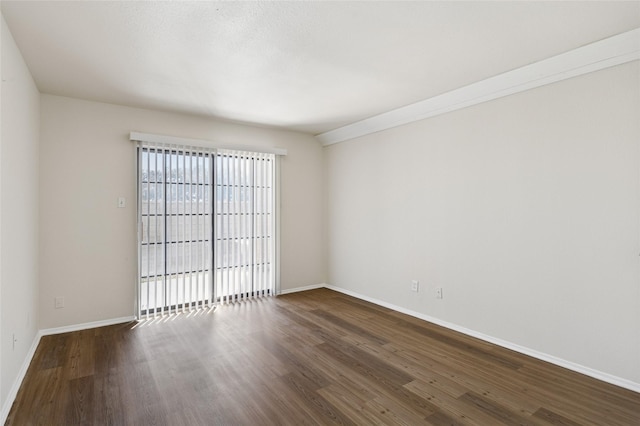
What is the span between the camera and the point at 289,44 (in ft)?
8.38

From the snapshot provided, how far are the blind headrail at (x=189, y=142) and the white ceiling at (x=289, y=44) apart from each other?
48 centimetres

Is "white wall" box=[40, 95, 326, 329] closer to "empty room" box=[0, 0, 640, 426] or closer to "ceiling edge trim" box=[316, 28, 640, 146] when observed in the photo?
"empty room" box=[0, 0, 640, 426]

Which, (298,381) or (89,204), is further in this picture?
(89,204)

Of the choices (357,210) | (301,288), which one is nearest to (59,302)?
(301,288)

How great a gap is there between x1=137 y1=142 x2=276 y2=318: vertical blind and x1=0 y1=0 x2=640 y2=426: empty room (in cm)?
3

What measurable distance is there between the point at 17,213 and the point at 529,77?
4452 millimetres

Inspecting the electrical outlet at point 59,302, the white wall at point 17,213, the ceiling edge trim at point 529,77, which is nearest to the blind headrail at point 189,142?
the white wall at point 17,213

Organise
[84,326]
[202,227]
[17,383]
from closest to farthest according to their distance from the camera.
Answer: [17,383], [84,326], [202,227]

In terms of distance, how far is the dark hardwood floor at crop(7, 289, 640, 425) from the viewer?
7.10 ft

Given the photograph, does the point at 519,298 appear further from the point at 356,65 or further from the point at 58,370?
the point at 58,370

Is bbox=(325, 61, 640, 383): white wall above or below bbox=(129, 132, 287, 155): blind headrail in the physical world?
below

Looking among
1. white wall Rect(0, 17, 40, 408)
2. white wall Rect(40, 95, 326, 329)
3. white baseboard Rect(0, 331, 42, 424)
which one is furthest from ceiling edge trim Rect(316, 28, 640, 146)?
white baseboard Rect(0, 331, 42, 424)

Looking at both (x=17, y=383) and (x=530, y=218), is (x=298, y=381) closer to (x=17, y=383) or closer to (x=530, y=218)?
(x=17, y=383)

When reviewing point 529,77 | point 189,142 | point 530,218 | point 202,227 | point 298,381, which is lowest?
point 298,381
